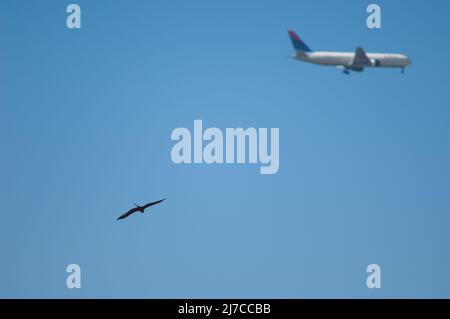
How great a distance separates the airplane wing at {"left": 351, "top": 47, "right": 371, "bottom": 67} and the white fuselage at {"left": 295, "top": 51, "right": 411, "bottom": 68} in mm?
506

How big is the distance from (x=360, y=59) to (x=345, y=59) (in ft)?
9.70

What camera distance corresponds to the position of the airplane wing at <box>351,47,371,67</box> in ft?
→ 349

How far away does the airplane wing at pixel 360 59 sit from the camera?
10631 centimetres

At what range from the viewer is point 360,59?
355 ft

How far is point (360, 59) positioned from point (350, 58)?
1.53m

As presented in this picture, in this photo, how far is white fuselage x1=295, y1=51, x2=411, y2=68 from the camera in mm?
105062

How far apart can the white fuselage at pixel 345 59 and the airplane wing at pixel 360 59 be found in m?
0.51

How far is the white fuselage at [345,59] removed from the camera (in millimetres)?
105062

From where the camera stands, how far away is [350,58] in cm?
10956

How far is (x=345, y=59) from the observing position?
111 metres
